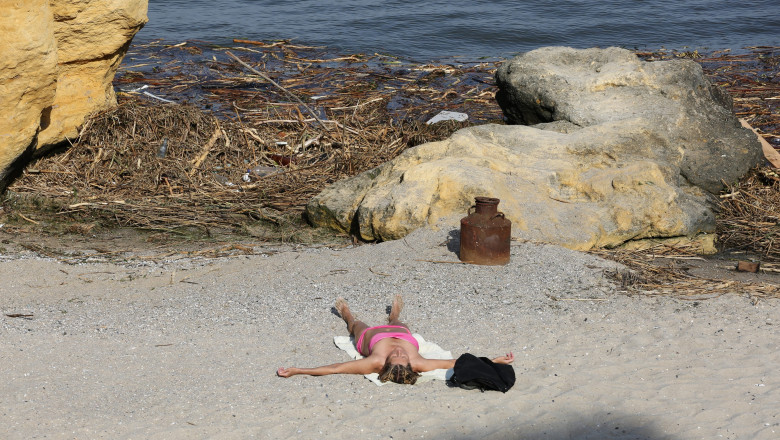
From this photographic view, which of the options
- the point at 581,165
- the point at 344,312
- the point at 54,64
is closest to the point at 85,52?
the point at 54,64

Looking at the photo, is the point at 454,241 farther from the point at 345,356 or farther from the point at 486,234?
the point at 345,356

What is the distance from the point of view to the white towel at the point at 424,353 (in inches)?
178

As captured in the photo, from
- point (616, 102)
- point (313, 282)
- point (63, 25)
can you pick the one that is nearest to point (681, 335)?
point (313, 282)

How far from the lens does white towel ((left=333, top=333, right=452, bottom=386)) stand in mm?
4531

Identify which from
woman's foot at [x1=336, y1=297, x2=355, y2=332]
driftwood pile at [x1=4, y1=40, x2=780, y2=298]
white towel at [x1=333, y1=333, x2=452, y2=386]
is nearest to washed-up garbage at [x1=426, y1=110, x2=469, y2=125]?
driftwood pile at [x1=4, y1=40, x2=780, y2=298]

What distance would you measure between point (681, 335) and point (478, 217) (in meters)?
1.67

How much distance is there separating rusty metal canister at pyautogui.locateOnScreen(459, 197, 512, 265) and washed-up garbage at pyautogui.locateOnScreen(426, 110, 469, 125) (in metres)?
4.44

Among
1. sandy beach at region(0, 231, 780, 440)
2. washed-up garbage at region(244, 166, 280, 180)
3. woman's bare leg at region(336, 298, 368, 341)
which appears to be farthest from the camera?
washed-up garbage at region(244, 166, 280, 180)

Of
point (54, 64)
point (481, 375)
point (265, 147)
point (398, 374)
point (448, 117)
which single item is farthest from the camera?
point (448, 117)

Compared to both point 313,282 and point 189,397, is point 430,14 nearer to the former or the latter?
point 313,282

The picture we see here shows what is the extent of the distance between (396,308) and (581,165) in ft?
9.20

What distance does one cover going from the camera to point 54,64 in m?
7.38

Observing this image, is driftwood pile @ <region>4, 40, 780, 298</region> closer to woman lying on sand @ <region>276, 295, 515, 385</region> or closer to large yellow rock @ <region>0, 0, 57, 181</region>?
large yellow rock @ <region>0, 0, 57, 181</region>

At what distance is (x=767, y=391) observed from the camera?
4.29 metres
